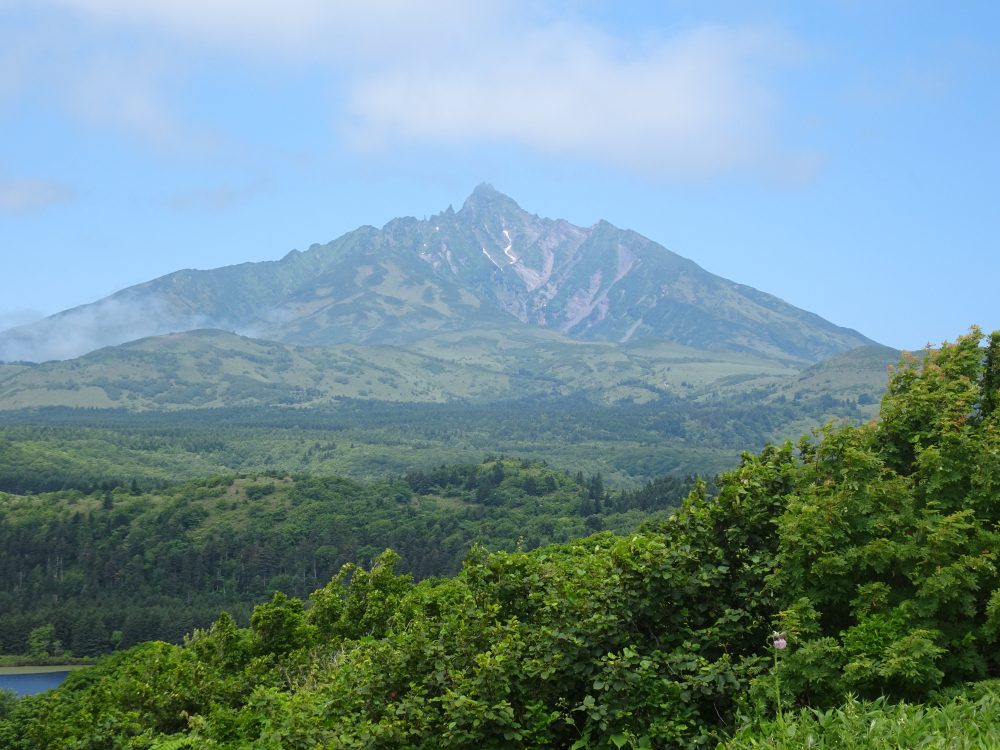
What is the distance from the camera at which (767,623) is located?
17469 millimetres

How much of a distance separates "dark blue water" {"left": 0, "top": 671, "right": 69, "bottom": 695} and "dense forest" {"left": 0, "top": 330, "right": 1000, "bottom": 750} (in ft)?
422

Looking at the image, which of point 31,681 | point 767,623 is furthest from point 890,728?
point 31,681

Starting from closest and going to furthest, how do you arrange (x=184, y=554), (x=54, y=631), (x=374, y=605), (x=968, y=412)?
(x=968, y=412), (x=374, y=605), (x=54, y=631), (x=184, y=554)

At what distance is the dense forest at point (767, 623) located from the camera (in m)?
14.8

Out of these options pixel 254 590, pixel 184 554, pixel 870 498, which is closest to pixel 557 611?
pixel 870 498

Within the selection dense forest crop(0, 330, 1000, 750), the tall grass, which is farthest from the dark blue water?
the tall grass

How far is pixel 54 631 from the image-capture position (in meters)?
156

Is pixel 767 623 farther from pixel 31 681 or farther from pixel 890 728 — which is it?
pixel 31 681

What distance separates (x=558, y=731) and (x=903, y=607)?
20.3 feet

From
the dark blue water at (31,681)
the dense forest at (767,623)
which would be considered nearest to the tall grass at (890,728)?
the dense forest at (767,623)

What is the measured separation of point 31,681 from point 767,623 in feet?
476

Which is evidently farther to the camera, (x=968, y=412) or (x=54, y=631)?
(x=54, y=631)

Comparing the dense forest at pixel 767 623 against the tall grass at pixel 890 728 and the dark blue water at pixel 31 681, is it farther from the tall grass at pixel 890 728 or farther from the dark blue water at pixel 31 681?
the dark blue water at pixel 31 681

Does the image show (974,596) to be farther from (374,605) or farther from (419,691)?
(374,605)
